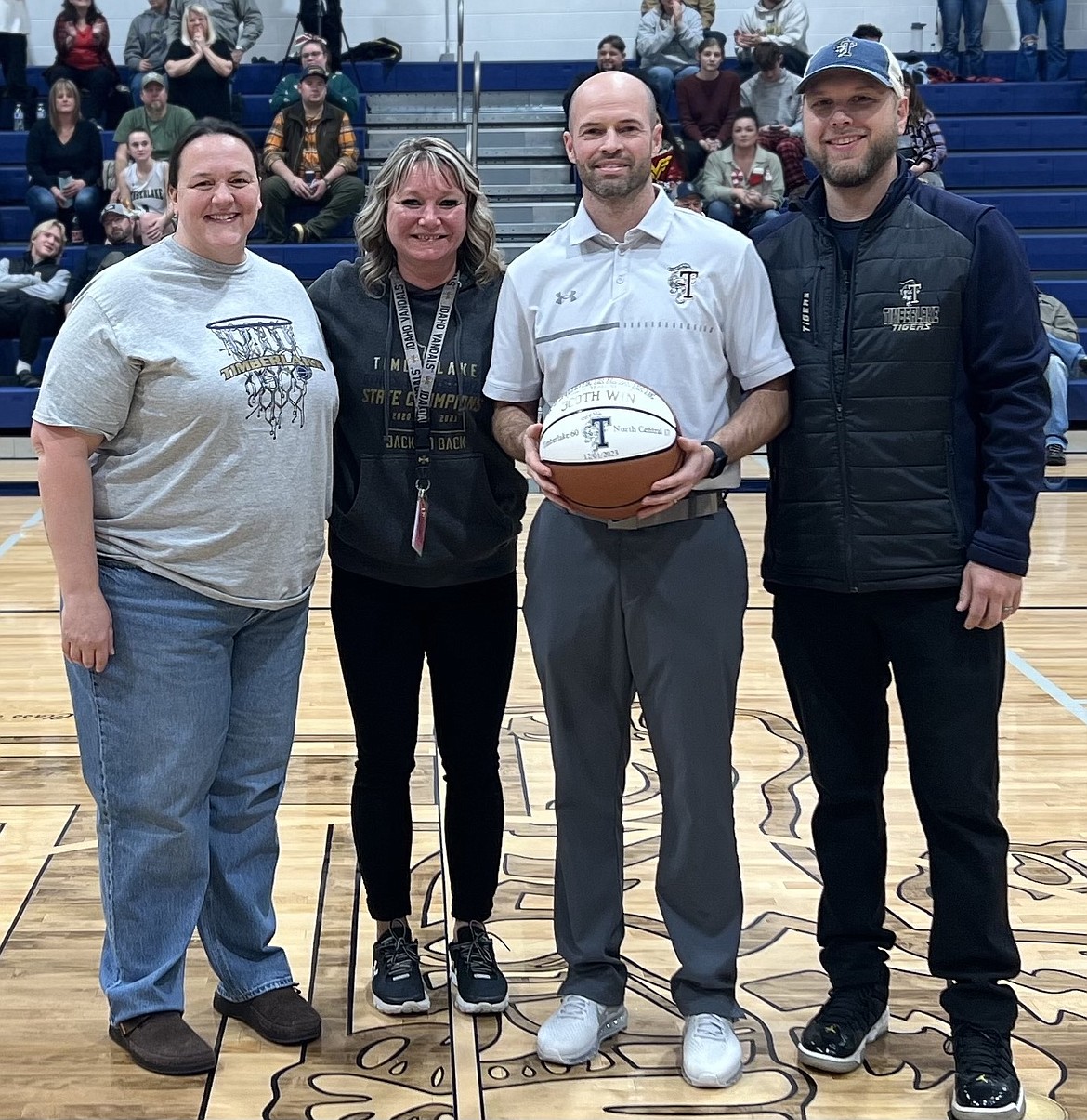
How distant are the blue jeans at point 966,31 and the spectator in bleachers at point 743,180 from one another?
3.01 meters

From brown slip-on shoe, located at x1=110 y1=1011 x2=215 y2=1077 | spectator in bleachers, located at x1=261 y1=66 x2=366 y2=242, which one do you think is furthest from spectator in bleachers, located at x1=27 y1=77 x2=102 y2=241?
brown slip-on shoe, located at x1=110 y1=1011 x2=215 y2=1077

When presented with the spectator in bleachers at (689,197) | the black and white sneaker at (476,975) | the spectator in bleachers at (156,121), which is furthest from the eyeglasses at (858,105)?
the spectator in bleachers at (156,121)

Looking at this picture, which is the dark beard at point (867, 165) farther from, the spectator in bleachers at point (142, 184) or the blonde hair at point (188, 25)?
the blonde hair at point (188, 25)

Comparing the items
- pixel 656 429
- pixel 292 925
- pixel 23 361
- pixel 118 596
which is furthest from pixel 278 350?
pixel 23 361

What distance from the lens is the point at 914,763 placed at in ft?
7.73

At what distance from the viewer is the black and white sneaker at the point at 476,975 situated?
2.64 metres

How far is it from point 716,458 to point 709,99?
8.86m

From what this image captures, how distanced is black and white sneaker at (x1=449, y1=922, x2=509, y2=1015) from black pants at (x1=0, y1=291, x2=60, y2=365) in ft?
25.1

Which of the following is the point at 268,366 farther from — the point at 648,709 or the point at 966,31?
the point at 966,31

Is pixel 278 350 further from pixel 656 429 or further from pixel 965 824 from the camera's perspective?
pixel 965 824

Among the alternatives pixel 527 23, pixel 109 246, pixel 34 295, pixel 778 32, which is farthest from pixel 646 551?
pixel 527 23

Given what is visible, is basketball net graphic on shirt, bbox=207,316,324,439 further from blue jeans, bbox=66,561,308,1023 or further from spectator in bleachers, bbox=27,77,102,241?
spectator in bleachers, bbox=27,77,102,241

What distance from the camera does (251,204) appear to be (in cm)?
235

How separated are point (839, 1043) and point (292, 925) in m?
1.15
